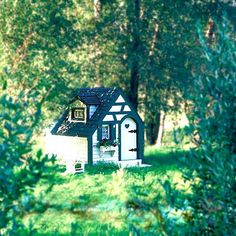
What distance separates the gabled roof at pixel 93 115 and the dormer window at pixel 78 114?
0.14m


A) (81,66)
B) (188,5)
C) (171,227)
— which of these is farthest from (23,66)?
(171,227)

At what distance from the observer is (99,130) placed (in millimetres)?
18922

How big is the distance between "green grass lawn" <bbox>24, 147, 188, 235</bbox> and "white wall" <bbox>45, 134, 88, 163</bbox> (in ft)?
2.41

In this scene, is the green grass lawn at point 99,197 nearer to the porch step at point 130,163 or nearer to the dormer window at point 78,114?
the porch step at point 130,163

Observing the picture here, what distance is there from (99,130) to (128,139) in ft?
3.64

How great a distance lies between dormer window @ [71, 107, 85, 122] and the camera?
19328mm

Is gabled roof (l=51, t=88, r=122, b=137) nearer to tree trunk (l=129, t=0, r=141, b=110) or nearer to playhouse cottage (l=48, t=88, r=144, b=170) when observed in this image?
playhouse cottage (l=48, t=88, r=144, b=170)

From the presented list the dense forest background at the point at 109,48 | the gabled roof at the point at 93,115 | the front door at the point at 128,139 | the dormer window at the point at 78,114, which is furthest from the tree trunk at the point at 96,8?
the front door at the point at 128,139

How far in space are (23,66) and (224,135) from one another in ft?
45.8

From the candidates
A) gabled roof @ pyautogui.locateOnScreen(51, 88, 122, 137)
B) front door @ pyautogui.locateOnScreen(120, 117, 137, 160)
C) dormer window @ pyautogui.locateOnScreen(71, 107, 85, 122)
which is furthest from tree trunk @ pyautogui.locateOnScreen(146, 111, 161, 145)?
dormer window @ pyautogui.locateOnScreen(71, 107, 85, 122)

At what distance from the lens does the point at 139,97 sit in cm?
2369

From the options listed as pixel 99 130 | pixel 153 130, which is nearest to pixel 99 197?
pixel 99 130

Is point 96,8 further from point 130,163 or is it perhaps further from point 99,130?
point 130,163

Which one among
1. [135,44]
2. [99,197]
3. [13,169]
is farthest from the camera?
[135,44]
